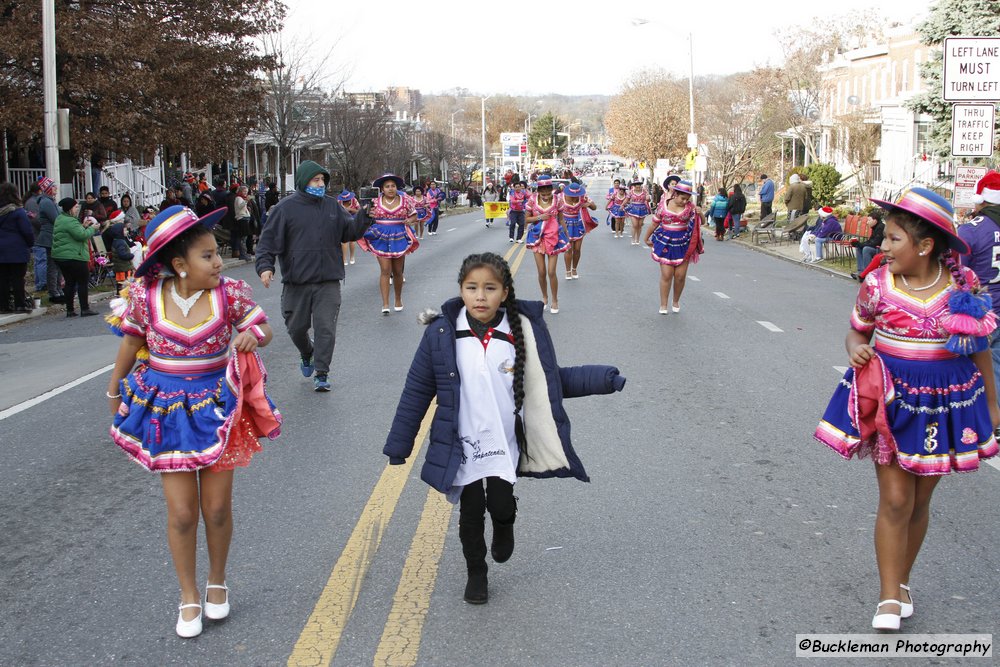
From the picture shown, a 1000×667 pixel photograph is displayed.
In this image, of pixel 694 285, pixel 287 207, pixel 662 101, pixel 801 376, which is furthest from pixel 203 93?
pixel 662 101

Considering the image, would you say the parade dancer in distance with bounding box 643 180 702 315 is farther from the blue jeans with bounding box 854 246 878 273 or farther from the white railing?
the white railing

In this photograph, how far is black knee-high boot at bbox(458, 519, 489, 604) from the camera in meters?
4.54

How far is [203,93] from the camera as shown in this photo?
24.2 metres

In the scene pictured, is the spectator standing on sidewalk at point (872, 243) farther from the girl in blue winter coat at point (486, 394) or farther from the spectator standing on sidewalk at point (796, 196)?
the girl in blue winter coat at point (486, 394)

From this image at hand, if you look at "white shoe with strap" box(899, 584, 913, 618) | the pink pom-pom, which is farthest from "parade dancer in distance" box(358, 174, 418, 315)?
the pink pom-pom

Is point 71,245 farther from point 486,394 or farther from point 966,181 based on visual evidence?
point 486,394

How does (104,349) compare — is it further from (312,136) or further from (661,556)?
(312,136)

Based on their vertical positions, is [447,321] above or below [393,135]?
below

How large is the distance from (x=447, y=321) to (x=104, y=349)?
933cm

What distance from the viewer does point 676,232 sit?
1370 centimetres

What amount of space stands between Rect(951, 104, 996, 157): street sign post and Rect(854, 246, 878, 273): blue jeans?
4.18m

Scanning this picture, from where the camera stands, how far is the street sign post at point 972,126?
1199 cm

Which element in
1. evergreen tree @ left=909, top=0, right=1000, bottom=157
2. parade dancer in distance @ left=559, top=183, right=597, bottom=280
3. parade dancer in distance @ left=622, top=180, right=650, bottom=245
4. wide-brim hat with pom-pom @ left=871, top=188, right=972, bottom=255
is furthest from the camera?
parade dancer in distance @ left=622, top=180, right=650, bottom=245

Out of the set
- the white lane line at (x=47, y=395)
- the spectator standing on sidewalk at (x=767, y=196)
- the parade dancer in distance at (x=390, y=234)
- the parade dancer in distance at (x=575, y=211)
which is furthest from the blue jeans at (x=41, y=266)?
the spectator standing on sidewalk at (x=767, y=196)
